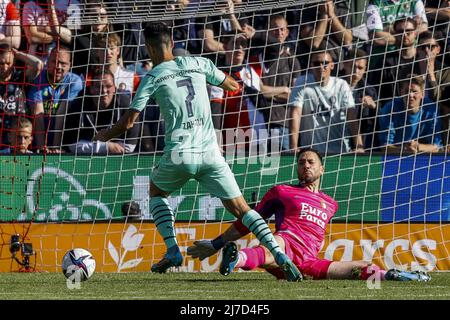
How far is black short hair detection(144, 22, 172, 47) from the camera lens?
355 inches

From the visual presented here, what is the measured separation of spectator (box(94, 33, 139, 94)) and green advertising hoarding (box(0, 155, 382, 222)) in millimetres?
1330

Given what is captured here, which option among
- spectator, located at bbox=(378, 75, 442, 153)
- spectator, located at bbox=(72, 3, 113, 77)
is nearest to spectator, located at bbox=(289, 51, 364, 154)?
spectator, located at bbox=(378, 75, 442, 153)

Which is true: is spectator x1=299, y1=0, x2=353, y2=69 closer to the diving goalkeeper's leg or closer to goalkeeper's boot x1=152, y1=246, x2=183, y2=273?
the diving goalkeeper's leg

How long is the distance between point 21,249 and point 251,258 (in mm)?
3462

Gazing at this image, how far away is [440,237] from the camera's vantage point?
12.2 m

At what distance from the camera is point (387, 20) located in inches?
549

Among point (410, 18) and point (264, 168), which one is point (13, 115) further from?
point (410, 18)

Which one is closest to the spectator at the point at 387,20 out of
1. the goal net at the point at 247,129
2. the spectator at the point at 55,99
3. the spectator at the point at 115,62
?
the goal net at the point at 247,129

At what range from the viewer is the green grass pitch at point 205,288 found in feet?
26.4

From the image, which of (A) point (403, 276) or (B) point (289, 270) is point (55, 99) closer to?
(B) point (289, 270)

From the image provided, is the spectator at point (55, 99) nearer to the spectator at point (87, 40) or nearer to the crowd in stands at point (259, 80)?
the crowd in stands at point (259, 80)

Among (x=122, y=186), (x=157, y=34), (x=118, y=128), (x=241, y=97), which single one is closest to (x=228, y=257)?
(x=118, y=128)

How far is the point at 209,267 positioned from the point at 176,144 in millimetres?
3441
